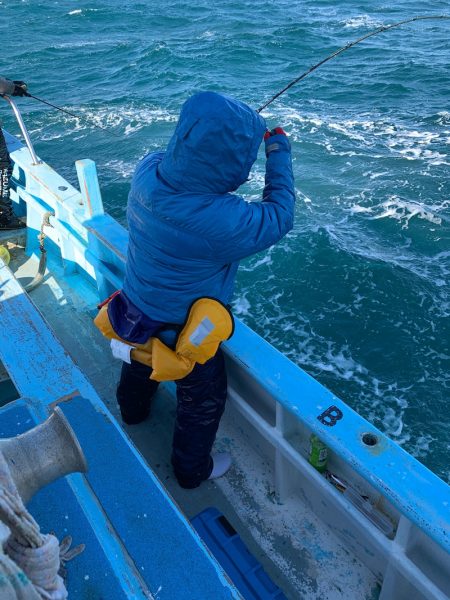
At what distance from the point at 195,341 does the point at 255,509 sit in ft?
3.64

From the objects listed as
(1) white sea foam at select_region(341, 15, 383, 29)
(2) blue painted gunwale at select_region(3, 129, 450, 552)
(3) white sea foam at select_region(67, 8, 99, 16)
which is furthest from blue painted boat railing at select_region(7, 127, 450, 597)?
(3) white sea foam at select_region(67, 8, 99, 16)

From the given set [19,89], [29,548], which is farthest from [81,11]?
[29,548]

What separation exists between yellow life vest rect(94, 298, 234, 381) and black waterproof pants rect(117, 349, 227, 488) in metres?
0.14

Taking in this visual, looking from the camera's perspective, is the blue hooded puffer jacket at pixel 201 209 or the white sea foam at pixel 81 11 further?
the white sea foam at pixel 81 11

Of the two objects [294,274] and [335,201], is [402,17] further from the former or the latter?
[294,274]

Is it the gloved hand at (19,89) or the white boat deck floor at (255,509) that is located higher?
the gloved hand at (19,89)

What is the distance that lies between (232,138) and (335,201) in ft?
19.4

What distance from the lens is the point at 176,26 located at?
18.1m

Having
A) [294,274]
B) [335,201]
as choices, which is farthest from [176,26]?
[294,274]

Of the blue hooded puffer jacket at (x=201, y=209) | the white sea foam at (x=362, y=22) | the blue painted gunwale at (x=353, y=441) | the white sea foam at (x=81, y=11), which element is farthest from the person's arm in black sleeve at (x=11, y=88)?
the white sea foam at (x=81, y=11)

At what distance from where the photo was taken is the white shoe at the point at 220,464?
9.32 feet

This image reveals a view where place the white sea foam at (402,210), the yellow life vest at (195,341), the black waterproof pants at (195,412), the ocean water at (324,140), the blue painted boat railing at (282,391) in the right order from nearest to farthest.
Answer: the blue painted boat railing at (282,391) < the yellow life vest at (195,341) < the black waterproof pants at (195,412) < the ocean water at (324,140) < the white sea foam at (402,210)

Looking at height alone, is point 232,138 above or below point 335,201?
above

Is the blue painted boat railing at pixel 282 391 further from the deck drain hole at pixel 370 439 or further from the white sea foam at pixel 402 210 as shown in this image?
the white sea foam at pixel 402 210
